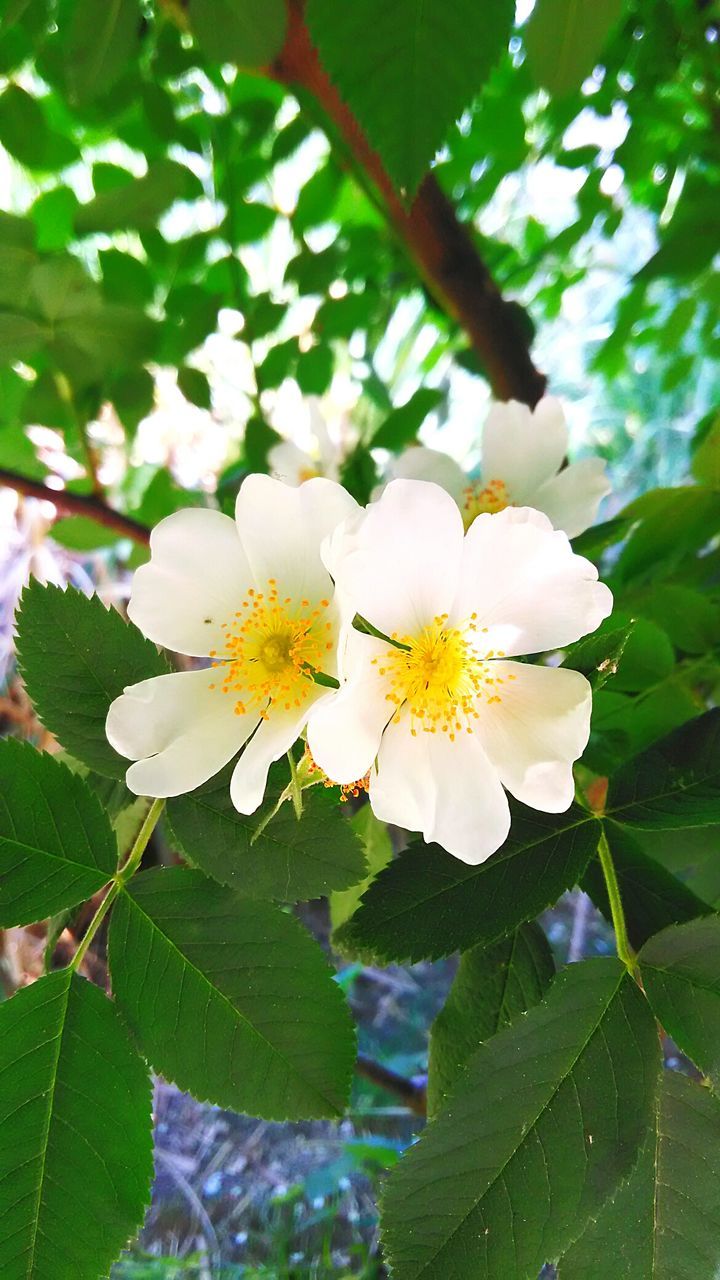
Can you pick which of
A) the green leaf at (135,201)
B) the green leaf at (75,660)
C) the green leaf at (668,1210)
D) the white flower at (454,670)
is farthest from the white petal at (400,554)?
the green leaf at (135,201)

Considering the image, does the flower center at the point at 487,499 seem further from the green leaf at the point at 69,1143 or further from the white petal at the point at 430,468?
the green leaf at the point at 69,1143

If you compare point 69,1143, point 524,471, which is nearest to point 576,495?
point 524,471

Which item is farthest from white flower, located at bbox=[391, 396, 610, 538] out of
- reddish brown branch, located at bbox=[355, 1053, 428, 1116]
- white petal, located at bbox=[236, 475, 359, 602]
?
reddish brown branch, located at bbox=[355, 1053, 428, 1116]

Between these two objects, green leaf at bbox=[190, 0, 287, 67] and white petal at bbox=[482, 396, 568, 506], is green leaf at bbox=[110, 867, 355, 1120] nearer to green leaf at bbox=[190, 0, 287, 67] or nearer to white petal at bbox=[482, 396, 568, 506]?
white petal at bbox=[482, 396, 568, 506]

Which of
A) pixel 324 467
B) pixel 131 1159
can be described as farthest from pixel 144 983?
pixel 324 467

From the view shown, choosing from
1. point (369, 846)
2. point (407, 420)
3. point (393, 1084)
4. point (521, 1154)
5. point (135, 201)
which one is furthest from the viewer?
point (393, 1084)

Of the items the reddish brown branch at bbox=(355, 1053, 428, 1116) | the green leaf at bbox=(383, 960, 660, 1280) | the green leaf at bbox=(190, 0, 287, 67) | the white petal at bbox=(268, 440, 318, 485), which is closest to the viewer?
the green leaf at bbox=(383, 960, 660, 1280)

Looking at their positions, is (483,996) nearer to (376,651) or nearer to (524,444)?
(376,651)
